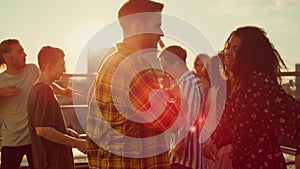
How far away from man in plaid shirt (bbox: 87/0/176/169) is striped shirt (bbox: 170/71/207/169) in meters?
1.14

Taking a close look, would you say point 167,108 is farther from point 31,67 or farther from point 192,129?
point 31,67

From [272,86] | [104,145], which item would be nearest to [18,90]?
[104,145]

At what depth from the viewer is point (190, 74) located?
378cm

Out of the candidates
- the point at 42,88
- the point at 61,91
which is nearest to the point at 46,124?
the point at 42,88

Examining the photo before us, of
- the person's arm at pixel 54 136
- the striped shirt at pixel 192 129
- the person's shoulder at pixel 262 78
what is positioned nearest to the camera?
the person's shoulder at pixel 262 78

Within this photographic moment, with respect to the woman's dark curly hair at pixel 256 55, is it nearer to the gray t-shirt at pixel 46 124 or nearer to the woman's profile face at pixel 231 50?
the woman's profile face at pixel 231 50

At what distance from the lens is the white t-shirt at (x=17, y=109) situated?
434 cm

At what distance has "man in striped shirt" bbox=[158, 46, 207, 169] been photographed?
12.0ft

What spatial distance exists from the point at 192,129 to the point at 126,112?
4.36 ft

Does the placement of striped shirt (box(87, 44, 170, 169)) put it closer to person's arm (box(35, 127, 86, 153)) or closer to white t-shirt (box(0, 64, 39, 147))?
person's arm (box(35, 127, 86, 153))

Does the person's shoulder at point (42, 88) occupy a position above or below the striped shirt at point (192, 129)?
above

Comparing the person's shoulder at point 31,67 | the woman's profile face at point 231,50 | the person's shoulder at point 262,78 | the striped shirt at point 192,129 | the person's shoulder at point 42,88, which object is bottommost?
the striped shirt at point 192,129

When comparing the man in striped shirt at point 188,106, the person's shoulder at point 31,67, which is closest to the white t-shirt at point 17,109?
the person's shoulder at point 31,67

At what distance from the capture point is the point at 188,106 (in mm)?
3566
